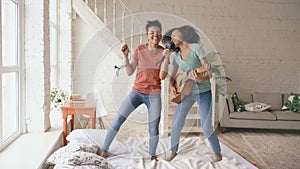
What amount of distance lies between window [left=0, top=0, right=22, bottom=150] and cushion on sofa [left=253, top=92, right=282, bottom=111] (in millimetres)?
3817

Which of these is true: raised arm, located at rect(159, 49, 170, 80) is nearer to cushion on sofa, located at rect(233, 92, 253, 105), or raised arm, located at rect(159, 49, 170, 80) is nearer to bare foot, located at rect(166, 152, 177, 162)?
bare foot, located at rect(166, 152, 177, 162)

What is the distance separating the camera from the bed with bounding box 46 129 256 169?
2.02 metres

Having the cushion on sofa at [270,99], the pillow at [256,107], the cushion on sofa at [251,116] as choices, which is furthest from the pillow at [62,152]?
the cushion on sofa at [270,99]

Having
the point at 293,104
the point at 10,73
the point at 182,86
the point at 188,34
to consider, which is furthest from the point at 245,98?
the point at 10,73

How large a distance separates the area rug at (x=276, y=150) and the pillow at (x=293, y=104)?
19.7 inches

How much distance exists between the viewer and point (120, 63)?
2.61 meters

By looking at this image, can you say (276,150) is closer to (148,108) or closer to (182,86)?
(182,86)

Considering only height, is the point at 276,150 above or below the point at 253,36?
below

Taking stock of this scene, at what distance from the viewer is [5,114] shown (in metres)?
2.26

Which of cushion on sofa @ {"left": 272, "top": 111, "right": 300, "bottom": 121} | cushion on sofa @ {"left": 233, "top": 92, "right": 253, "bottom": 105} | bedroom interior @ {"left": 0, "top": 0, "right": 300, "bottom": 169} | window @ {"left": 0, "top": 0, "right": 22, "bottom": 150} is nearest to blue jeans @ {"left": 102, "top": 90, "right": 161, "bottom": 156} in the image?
bedroom interior @ {"left": 0, "top": 0, "right": 300, "bottom": 169}

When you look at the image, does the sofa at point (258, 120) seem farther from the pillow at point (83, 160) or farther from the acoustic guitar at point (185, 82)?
the pillow at point (83, 160)

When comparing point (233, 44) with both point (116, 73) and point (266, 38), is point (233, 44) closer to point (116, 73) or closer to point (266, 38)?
point (266, 38)

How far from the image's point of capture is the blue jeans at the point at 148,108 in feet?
7.54

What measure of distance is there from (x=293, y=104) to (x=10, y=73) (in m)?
4.15
